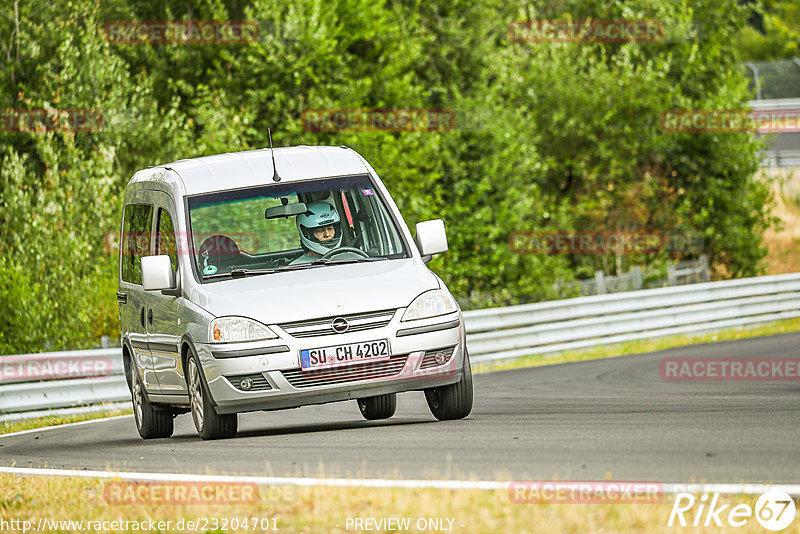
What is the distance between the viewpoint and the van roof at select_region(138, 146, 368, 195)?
382 inches

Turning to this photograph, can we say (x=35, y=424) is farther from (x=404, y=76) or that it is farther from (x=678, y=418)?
(x=404, y=76)

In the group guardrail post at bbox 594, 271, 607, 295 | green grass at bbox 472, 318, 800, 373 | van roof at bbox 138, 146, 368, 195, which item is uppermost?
van roof at bbox 138, 146, 368, 195

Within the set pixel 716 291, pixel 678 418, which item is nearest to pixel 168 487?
pixel 678 418

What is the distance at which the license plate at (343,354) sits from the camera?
8.48 meters

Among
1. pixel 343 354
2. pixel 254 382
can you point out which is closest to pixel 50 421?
pixel 254 382

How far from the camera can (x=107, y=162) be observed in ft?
77.6

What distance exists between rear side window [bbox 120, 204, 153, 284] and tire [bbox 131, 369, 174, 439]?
87cm

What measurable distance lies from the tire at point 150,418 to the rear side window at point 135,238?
874mm
